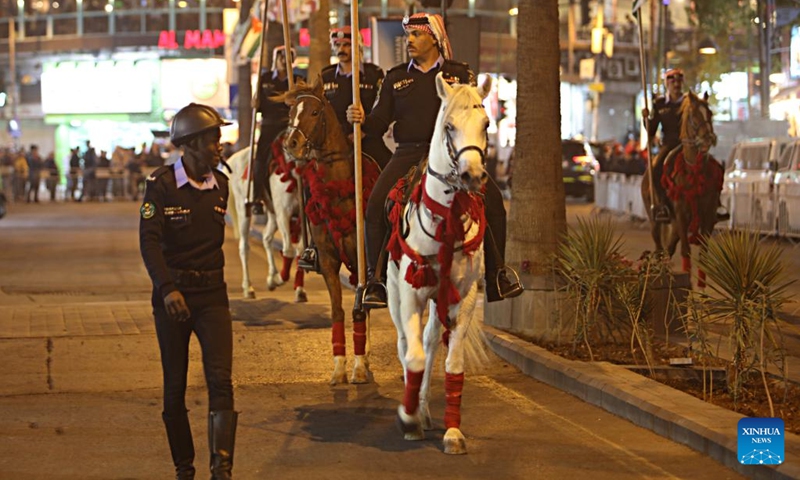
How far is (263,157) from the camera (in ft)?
55.5

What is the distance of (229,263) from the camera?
22734 mm

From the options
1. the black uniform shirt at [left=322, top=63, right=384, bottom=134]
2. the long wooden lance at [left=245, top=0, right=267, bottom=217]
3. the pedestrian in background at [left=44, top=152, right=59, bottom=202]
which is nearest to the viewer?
the black uniform shirt at [left=322, top=63, right=384, bottom=134]

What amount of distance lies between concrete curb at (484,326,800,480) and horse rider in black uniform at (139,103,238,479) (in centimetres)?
299

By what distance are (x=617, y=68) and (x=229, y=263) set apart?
2175 inches

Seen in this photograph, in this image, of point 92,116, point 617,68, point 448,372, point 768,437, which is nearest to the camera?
point 768,437

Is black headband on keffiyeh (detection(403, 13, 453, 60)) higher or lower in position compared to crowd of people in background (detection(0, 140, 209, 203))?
higher

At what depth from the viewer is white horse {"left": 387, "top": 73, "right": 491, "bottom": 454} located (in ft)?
27.8

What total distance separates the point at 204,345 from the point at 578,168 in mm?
38972

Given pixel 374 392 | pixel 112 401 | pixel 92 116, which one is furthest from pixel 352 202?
pixel 92 116

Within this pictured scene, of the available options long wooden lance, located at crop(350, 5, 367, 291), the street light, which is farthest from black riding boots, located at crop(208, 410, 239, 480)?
the street light

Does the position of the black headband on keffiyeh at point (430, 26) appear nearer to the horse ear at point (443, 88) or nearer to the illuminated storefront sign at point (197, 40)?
the horse ear at point (443, 88)

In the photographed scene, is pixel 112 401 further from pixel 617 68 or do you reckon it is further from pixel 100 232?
pixel 617 68

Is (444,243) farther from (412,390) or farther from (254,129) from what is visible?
(254,129)

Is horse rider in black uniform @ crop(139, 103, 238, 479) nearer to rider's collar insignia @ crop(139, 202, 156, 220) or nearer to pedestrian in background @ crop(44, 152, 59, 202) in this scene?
rider's collar insignia @ crop(139, 202, 156, 220)
